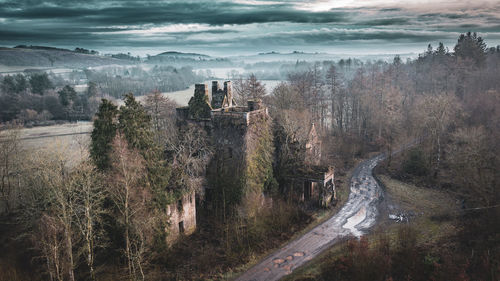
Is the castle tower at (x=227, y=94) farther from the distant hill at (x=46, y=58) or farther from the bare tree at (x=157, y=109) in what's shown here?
the distant hill at (x=46, y=58)

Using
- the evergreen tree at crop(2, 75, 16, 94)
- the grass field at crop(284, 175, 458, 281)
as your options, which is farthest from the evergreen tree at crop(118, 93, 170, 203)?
the evergreen tree at crop(2, 75, 16, 94)

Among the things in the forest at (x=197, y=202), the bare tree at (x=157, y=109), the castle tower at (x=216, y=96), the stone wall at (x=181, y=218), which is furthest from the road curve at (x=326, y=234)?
the bare tree at (x=157, y=109)

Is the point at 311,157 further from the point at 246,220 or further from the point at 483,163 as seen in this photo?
the point at 483,163

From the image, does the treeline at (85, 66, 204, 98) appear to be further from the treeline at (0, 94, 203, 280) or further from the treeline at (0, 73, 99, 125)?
the treeline at (0, 94, 203, 280)

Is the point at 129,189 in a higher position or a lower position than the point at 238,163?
higher

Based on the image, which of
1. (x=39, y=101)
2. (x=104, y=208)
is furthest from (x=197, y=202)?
(x=39, y=101)

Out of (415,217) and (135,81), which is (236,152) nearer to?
(415,217)

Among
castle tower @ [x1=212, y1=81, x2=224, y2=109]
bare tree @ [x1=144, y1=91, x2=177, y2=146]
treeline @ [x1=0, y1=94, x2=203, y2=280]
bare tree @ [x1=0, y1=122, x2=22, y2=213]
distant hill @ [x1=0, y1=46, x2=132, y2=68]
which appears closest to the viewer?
treeline @ [x1=0, y1=94, x2=203, y2=280]
